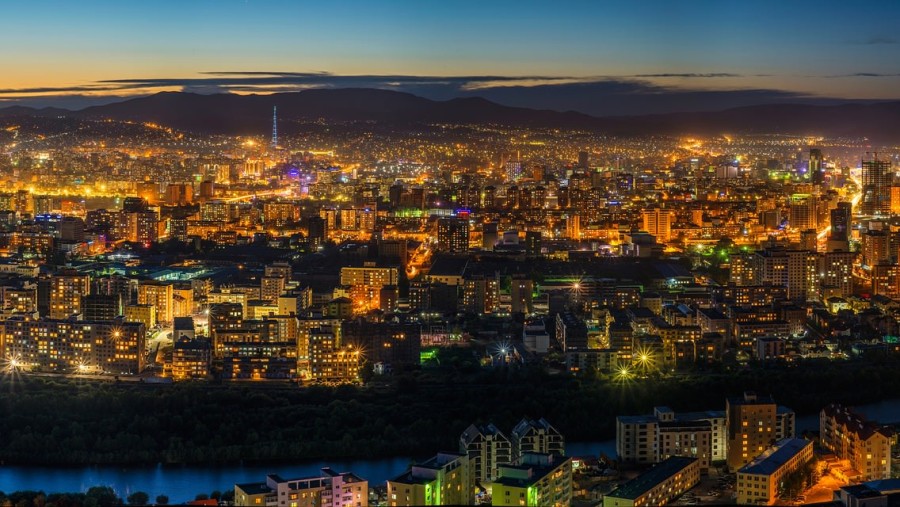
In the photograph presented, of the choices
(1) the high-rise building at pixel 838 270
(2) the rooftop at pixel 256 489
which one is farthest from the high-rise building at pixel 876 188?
(2) the rooftop at pixel 256 489

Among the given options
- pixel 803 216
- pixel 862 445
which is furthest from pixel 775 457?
pixel 803 216

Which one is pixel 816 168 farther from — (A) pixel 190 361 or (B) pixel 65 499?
(B) pixel 65 499

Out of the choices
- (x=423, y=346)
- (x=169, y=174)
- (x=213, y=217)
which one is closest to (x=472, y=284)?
(x=423, y=346)

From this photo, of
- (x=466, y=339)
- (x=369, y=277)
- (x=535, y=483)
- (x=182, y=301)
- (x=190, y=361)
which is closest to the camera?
(x=535, y=483)

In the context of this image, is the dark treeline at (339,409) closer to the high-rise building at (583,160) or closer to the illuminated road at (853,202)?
the illuminated road at (853,202)

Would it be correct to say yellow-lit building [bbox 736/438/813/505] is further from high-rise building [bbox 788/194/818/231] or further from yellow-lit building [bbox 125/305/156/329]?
high-rise building [bbox 788/194/818/231]

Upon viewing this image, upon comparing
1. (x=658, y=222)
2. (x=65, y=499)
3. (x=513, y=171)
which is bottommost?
(x=65, y=499)

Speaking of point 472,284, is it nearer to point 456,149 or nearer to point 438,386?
point 438,386

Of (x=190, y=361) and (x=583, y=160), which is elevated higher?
(x=583, y=160)
